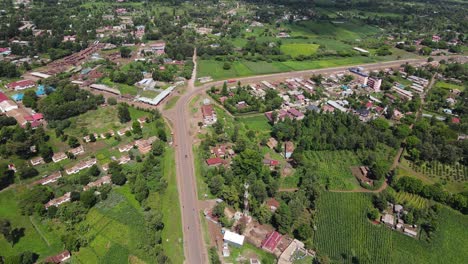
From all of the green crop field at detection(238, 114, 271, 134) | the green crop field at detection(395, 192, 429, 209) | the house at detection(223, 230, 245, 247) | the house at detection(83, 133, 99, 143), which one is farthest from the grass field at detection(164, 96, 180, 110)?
the green crop field at detection(395, 192, 429, 209)

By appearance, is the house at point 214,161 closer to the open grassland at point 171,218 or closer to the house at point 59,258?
the open grassland at point 171,218

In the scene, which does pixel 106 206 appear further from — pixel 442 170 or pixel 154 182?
pixel 442 170

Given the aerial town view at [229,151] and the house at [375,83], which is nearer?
the aerial town view at [229,151]

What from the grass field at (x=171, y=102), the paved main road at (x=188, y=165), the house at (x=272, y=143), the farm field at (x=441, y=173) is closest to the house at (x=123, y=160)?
the paved main road at (x=188, y=165)

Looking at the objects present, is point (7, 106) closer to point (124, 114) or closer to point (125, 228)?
point (124, 114)

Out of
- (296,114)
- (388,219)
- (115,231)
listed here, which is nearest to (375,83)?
(296,114)

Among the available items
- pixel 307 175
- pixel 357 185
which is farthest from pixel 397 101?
pixel 307 175
